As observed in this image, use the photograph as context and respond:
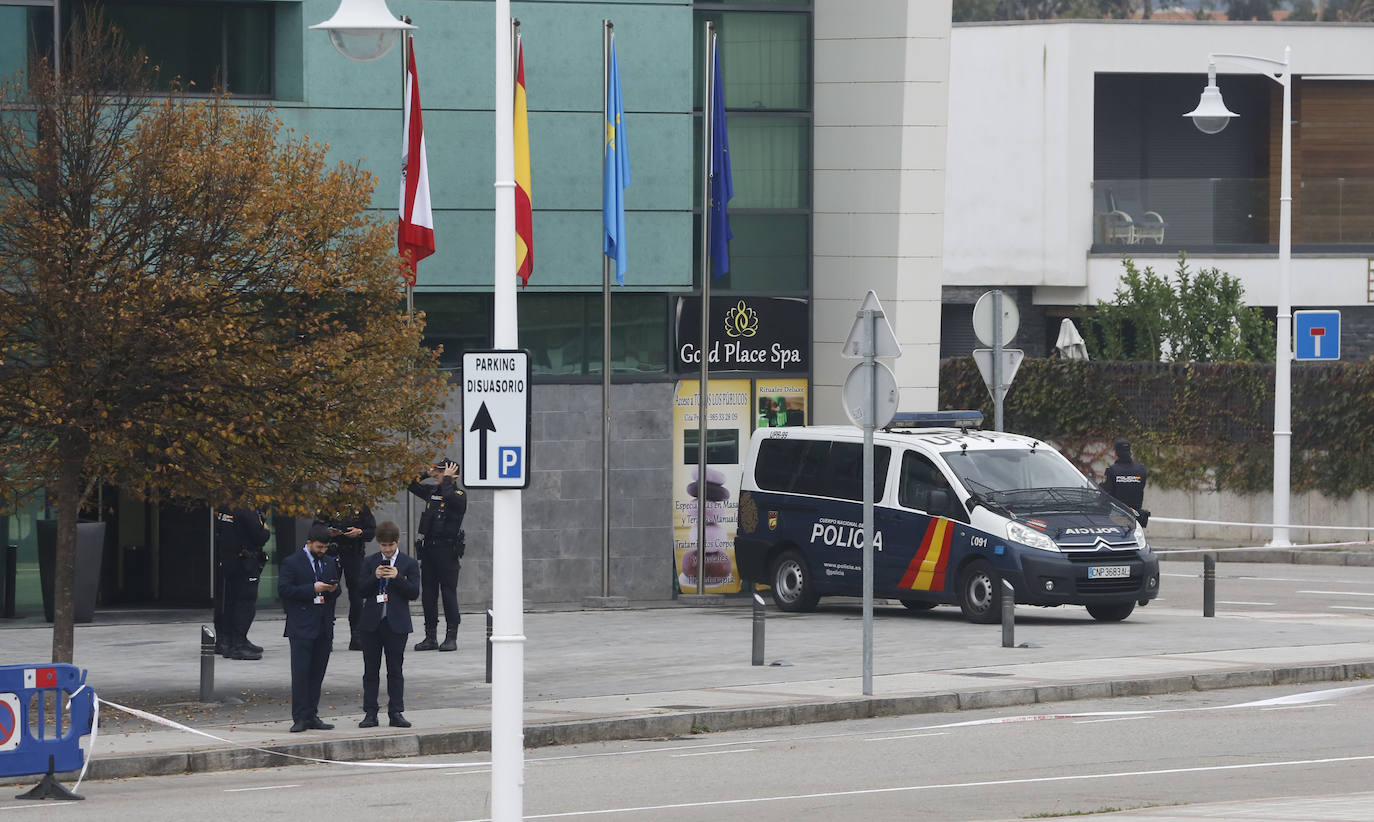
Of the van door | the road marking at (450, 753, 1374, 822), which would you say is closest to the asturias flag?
the van door

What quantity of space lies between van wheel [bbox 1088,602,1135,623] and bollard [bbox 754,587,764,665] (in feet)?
17.2

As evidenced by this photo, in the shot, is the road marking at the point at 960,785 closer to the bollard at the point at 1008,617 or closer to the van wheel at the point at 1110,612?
the bollard at the point at 1008,617

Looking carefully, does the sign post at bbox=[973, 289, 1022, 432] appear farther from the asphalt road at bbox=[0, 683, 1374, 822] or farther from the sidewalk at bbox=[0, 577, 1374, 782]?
the asphalt road at bbox=[0, 683, 1374, 822]

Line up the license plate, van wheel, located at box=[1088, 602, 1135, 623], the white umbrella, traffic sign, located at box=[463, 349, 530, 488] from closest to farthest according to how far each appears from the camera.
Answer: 1. traffic sign, located at box=[463, 349, 530, 488]
2. the license plate
3. van wheel, located at box=[1088, 602, 1135, 623]
4. the white umbrella

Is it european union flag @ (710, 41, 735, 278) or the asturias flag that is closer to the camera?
the asturias flag

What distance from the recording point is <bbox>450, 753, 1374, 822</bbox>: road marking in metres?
10.9

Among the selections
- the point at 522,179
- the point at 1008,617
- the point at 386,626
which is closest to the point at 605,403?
the point at 522,179

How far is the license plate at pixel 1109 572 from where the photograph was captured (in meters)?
20.7

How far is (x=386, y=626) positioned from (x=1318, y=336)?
2169cm

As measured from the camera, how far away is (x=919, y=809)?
10797 millimetres

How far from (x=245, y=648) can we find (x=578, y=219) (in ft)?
23.5

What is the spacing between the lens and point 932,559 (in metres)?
21.6

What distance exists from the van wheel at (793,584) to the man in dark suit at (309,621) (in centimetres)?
921

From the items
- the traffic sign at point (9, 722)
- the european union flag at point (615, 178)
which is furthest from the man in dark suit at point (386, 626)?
the european union flag at point (615, 178)
